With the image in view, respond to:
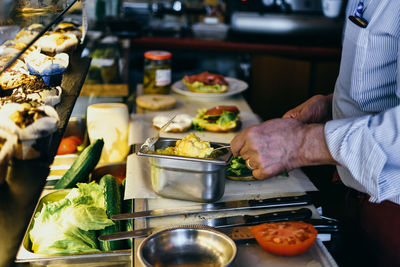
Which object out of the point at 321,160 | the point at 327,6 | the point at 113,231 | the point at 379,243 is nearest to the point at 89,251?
the point at 113,231

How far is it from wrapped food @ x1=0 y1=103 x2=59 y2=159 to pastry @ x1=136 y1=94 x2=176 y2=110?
1479mm

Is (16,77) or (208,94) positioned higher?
(16,77)

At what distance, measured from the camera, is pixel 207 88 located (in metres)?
3.09

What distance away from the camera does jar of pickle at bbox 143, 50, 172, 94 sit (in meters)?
2.91

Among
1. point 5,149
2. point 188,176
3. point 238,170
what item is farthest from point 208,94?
point 5,149

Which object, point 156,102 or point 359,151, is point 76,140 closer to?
point 156,102

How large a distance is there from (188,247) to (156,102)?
1585 millimetres

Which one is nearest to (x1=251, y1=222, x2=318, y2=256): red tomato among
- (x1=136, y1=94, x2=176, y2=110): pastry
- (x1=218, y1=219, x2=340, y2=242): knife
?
(x1=218, y1=219, x2=340, y2=242): knife

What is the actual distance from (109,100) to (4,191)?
79.2 inches

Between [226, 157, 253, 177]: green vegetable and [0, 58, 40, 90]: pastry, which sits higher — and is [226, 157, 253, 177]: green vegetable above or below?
below

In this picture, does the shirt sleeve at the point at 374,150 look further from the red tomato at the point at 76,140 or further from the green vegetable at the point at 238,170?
the red tomato at the point at 76,140

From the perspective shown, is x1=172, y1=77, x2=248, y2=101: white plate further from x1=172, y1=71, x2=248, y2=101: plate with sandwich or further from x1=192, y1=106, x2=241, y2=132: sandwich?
x1=192, y1=106, x2=241, y2=132: sandwich

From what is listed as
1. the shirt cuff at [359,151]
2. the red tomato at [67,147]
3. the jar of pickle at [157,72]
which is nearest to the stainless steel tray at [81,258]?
the shirt cuff at [359,151]

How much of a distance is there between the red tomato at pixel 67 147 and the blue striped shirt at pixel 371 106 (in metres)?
1.38
